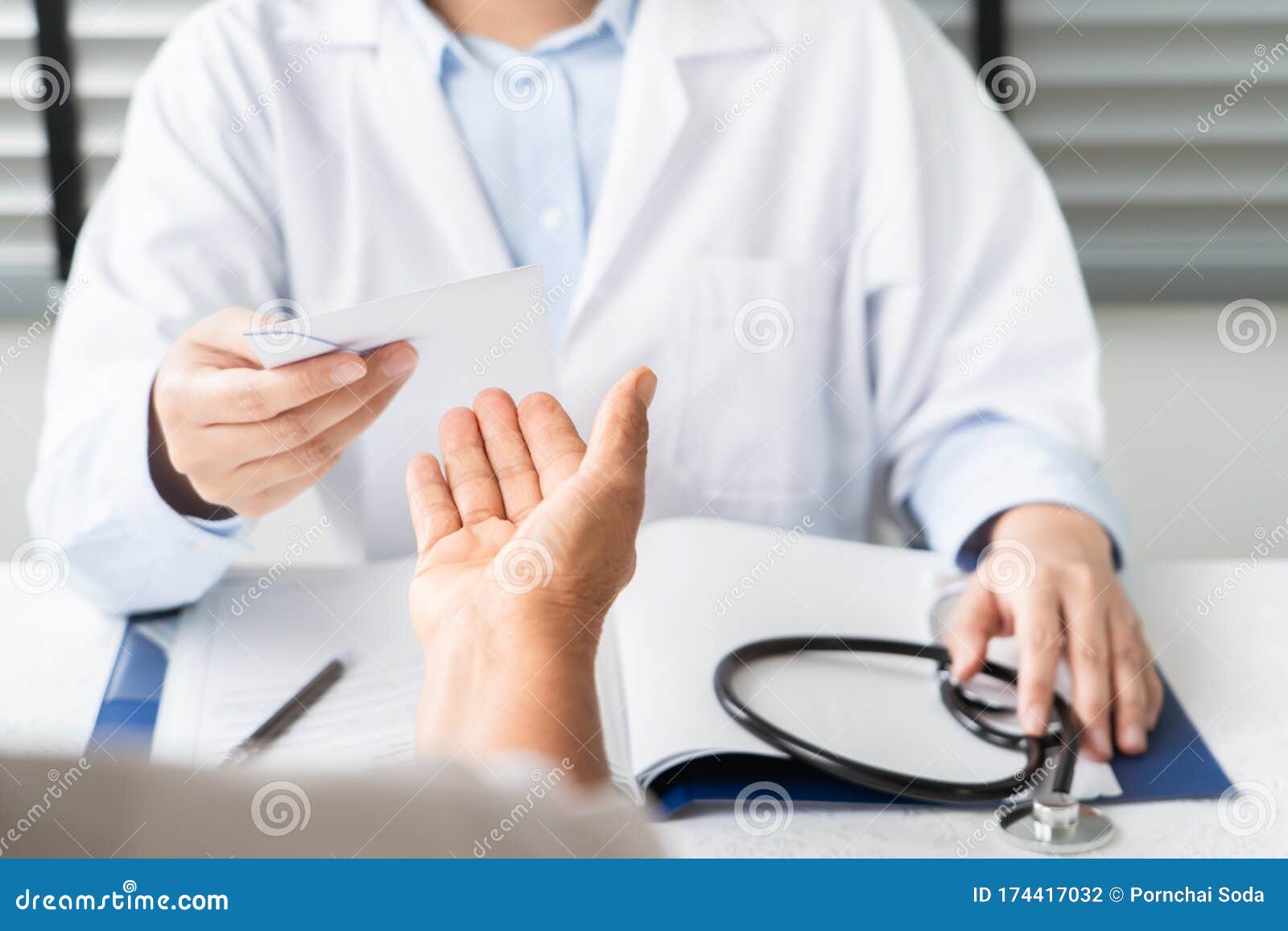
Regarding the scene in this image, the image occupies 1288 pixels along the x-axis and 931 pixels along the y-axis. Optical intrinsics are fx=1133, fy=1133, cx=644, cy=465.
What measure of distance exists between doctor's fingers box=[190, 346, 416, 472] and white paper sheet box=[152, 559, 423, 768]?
3.9 inches

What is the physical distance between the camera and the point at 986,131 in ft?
3.15

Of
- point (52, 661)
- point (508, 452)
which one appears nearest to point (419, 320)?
point (508, 452)

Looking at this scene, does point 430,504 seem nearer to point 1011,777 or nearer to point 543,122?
point 1011,777

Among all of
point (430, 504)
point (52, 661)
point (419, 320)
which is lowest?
point (52, 661)

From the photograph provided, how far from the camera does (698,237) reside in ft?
3.03

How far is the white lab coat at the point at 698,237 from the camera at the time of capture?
88 cm

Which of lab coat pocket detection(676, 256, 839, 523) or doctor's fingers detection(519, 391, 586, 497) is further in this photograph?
lab coat pocket detection(676, 256, 839, 523)

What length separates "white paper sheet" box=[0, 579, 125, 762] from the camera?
598 millimetres

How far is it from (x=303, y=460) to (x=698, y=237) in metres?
0.39

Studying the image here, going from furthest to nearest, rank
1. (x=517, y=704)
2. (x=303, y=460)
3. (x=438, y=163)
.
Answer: (x=438, y=163), (x=303, y=460), (x=517, y=704)

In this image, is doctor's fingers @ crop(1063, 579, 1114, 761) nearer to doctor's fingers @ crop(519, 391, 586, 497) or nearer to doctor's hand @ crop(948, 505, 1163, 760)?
doctor's hand @ crop(948, 505, 1163, 760)

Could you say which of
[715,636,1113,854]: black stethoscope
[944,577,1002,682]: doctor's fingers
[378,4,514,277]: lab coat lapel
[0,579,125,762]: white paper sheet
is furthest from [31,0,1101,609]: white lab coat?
[715,636,1113,854]: black stethoscope

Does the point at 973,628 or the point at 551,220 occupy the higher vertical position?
the point at 551,220

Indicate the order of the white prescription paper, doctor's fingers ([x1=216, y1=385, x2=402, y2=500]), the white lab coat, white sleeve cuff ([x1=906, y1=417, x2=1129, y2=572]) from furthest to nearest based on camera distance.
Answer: the white lab coat → white sleeve cuff ([x1=906, y1=417, x2=1129, y2=572]) → doctor's fingers ([x1=216, y1=385, x2=402, y2=500]) → the white prescription paper
